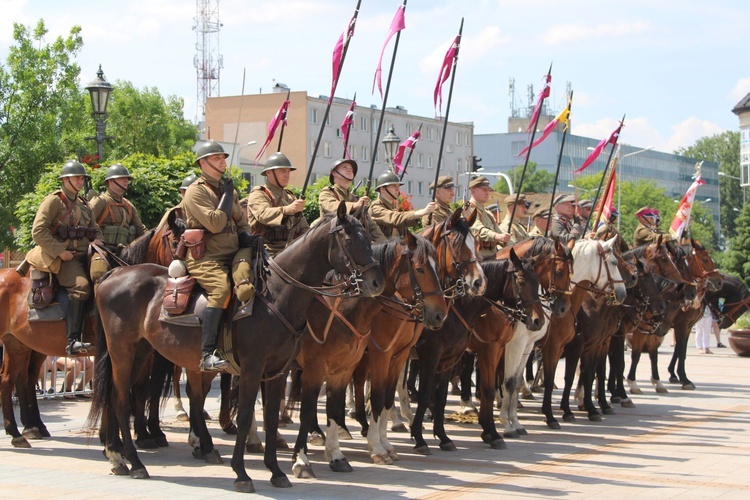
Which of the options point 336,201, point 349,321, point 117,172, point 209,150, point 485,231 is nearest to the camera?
point 209,150

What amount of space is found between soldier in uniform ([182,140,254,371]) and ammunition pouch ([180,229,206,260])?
0.01m

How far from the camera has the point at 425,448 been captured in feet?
42.6

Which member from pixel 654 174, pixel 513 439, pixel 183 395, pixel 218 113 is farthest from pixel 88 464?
pixel 654 174

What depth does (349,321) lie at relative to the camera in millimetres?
11641

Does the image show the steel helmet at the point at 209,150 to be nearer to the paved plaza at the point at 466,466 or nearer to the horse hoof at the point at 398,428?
the paved plaza at the point at 466,466

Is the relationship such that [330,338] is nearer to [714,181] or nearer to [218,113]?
[218,113]

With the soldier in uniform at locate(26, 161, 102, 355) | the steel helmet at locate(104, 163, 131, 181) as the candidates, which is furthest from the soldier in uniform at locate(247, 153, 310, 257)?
the soldier in uniform at locate(26, 161, 102, 355)

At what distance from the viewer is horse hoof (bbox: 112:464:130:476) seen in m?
11.1

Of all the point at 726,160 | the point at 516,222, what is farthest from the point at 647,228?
the point at 726,160

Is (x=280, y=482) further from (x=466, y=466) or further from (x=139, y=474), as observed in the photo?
(x=466, y=466)

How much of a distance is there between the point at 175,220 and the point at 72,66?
16.4 m

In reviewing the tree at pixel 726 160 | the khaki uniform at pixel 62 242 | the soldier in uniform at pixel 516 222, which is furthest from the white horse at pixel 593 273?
the tree at pixel 726 160

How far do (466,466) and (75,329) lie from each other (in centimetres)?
490

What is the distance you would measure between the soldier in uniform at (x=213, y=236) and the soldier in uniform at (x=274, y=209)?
1126mm
